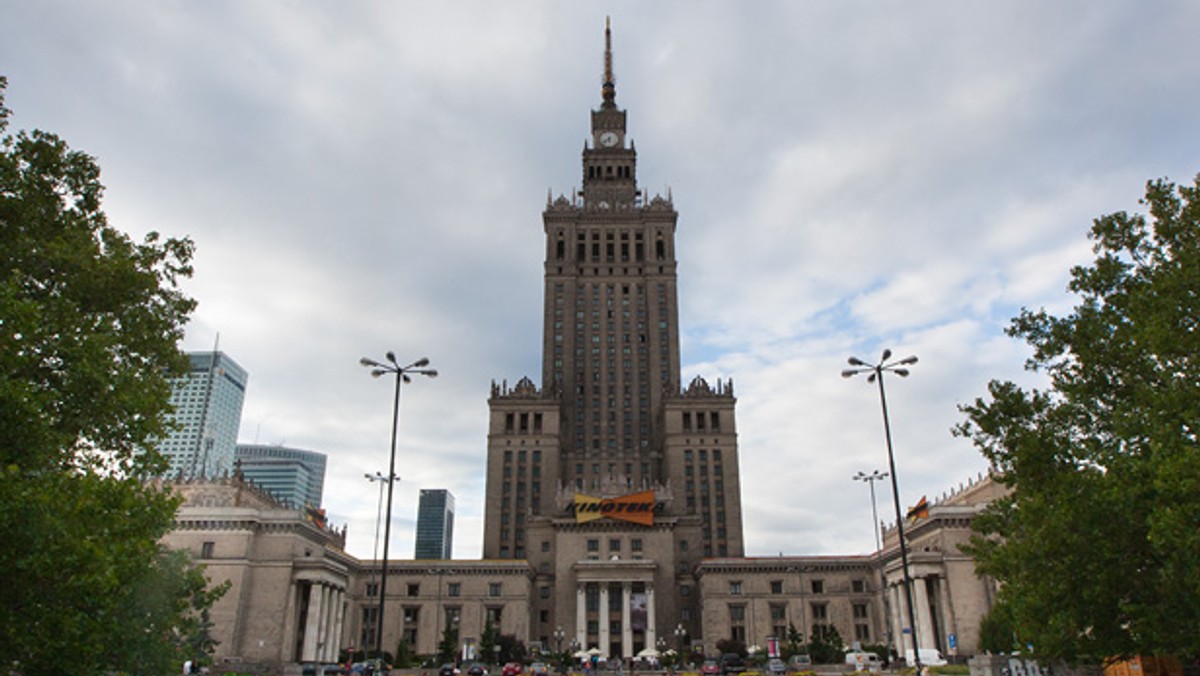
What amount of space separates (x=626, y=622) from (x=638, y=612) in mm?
2030

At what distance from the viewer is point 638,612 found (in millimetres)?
92125

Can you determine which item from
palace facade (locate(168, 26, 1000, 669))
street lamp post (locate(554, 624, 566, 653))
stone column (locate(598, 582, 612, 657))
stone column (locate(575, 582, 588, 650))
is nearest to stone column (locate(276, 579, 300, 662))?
palace facade (locate(168, 26, 1000, 669))

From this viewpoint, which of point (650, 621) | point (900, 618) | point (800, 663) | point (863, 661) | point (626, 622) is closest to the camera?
point (863, 661)

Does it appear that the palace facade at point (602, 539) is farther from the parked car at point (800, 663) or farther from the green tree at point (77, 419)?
the green tree at point (77, 419)

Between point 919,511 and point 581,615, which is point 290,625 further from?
point 919,511

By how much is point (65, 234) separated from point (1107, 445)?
113 feet

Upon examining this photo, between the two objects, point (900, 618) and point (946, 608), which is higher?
point (946, 608)

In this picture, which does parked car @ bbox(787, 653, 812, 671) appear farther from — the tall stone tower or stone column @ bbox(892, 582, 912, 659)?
the tall stone tower

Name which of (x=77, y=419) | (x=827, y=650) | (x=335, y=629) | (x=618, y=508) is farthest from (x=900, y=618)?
(x=77, y=419)

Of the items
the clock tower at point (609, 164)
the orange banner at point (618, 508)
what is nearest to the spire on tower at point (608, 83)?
the clock tower at point (609, 164)

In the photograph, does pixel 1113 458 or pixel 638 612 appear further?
pixel 638 612

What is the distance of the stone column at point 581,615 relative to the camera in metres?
92.2

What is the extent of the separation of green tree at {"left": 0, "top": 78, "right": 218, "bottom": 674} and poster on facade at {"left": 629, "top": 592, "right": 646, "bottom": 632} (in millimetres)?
68503

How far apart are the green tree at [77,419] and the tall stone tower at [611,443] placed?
71.0 m
